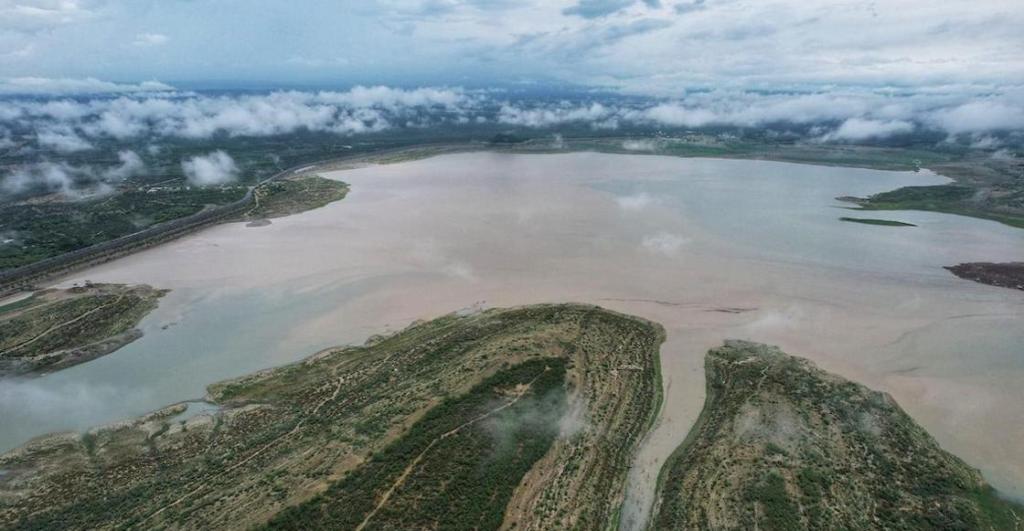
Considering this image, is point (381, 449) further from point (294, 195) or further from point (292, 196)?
point (294, 195)

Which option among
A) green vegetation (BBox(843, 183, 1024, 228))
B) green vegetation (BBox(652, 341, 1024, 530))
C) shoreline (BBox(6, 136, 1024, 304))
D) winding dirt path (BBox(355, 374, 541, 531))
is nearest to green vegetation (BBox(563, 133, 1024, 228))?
green vegetation (BBox(843, 183, 1024, 228))

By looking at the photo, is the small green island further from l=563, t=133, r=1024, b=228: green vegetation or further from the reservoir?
l=563, t=133, r=1024, b=228: green vegetation

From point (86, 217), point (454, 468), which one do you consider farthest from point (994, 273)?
point (86, 217)

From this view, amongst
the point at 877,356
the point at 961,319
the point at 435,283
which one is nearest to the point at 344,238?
the point at 435,283

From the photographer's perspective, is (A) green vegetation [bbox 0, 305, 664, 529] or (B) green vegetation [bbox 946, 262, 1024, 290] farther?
(B) green vegetation [bbox 946, 262, 1024, 290]

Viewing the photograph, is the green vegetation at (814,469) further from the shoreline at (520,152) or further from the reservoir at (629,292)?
the shoreline at (520,152)

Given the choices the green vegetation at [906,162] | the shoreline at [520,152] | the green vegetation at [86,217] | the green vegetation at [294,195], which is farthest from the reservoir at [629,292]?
the green vegetation at [86,217]
